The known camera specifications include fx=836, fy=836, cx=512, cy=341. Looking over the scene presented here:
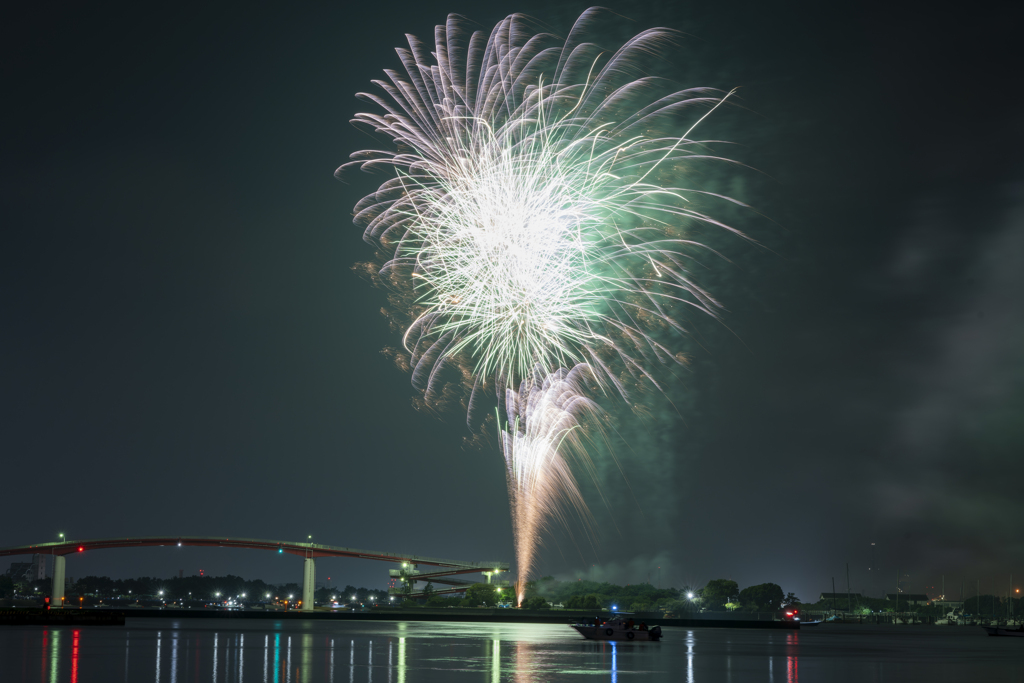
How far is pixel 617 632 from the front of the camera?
47.3 metres

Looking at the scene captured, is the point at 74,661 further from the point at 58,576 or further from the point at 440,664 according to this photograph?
the point at 58,576

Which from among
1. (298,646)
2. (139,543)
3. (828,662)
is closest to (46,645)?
(298,646)

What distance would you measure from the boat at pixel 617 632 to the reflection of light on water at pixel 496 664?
11.9 m

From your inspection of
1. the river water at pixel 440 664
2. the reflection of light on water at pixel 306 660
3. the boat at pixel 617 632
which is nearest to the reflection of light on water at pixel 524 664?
the river water at pixel 440 664

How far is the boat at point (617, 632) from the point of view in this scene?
46.8m

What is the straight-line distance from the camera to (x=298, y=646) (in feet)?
117

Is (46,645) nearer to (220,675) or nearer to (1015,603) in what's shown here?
(220,675)

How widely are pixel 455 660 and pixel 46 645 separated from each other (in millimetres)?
18107

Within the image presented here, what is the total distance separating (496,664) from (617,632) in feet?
76.9

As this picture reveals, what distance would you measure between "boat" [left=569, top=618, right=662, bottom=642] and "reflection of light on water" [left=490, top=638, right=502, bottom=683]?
11851 millimetres

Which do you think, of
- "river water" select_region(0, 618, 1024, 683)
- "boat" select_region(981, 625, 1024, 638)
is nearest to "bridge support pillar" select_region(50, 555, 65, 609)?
"river water" select_region(0, 618, 1024, 683)

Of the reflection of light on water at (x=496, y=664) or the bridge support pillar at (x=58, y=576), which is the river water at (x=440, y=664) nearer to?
the reflection of light on water at (x=496, y=664)

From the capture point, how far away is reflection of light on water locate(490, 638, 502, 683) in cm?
2088

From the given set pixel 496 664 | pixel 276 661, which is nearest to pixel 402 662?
pixel 496 664
